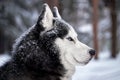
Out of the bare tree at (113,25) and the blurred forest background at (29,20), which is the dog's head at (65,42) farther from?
the bare tree at (113,25)

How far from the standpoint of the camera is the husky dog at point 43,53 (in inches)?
192

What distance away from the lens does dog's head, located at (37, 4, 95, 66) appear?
494 cm

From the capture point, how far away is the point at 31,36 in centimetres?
498

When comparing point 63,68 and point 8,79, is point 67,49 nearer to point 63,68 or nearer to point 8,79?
point 63,68

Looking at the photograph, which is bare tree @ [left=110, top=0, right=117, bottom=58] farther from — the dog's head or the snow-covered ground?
the dog's head

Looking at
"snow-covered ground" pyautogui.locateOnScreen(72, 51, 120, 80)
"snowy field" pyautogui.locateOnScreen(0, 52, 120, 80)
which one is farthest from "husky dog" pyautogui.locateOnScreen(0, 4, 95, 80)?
"snow-covered ground" pyautogui.locateOnScreen(72, 51, 120, 80)

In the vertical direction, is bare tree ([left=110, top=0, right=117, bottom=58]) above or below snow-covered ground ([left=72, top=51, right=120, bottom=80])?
above

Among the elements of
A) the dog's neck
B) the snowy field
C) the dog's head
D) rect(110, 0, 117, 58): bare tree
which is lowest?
the dog's neck

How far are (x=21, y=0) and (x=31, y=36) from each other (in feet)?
49.8

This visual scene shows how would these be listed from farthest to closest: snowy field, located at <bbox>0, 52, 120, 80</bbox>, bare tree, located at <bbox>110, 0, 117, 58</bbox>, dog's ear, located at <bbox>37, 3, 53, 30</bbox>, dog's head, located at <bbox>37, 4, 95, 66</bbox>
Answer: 1. bare tree, located at <bbox>110, 0, 117, 58</bbox>
2. snowy field, located at <bbox>0, 52, 120, 80</bbox>
3. dog's head, located at <bbox>37, 4, 95, 66</bbox>
4. dog's ear, located at <bbox>37, 3, 53, 30</bbox>

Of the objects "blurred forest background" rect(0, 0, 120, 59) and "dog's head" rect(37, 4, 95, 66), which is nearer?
"dog's head" rect(37, 4, 95, 66)

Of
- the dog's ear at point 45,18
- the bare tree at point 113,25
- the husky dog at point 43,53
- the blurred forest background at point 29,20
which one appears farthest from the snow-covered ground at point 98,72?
the dog's ear at point 45,18

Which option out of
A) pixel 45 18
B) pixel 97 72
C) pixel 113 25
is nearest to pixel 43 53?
pixel 45 18

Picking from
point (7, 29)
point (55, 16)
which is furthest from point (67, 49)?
point (7, 29)
